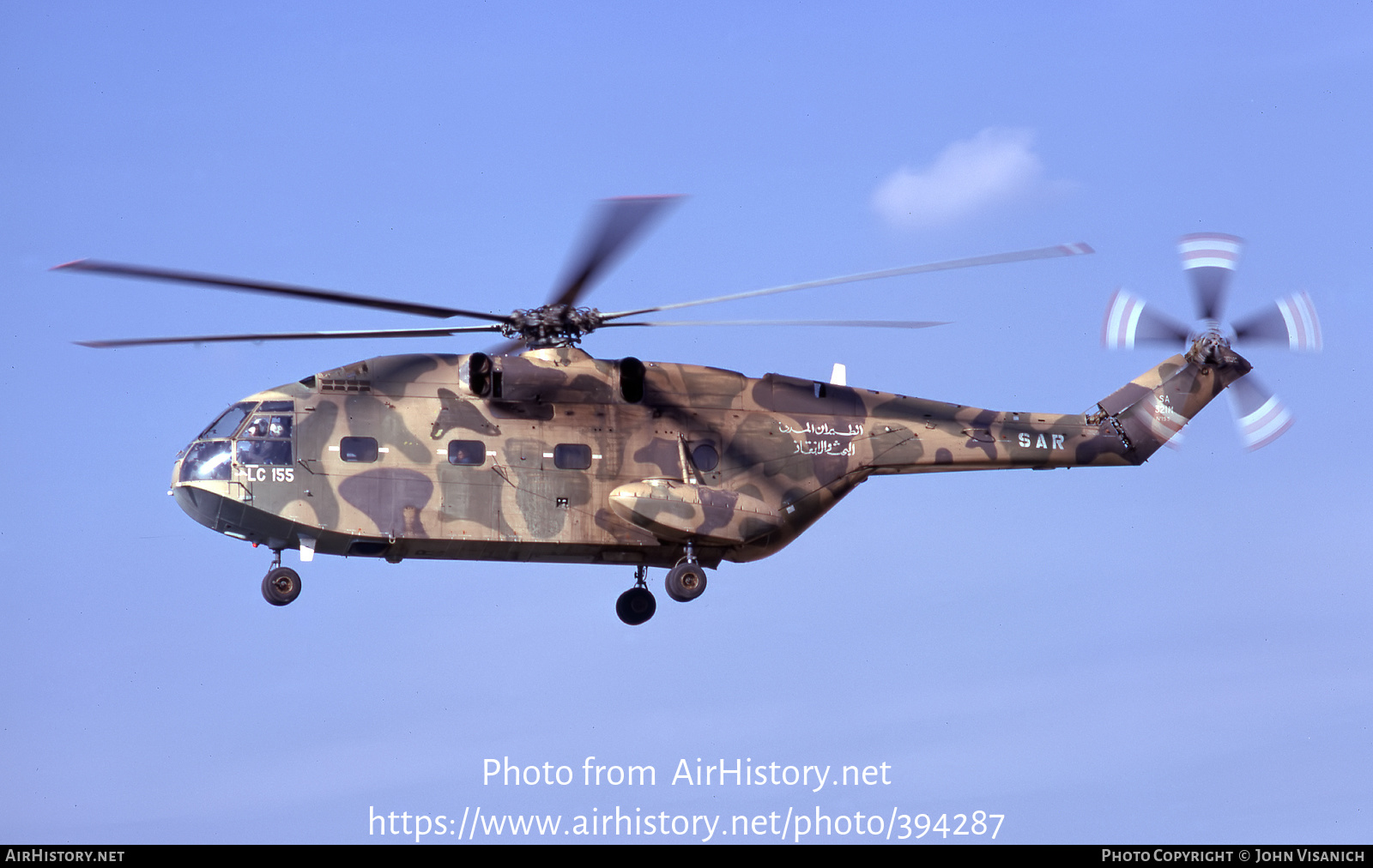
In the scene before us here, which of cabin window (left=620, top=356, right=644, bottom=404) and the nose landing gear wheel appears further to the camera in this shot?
the nose landing gear wheel

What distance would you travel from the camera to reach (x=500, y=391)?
30766 mm

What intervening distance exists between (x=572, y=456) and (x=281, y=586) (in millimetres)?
5250

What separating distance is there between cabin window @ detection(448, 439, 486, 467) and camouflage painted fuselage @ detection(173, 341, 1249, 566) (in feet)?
0.10

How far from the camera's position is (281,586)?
3016 centimetres

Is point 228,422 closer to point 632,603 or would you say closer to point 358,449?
point 358,449

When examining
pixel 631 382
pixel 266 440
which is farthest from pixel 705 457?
pixel 266 440

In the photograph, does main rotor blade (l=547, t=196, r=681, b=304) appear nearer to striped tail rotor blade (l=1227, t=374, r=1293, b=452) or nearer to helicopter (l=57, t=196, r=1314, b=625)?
helicopter (l=57, t=196, r=1314, b=625)

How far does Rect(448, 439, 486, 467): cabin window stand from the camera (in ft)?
100.0

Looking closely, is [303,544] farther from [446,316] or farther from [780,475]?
[780,475]

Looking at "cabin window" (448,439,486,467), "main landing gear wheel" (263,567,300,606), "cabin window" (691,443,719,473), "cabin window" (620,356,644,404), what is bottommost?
"main landing gear wheel" (263,567,300,606)

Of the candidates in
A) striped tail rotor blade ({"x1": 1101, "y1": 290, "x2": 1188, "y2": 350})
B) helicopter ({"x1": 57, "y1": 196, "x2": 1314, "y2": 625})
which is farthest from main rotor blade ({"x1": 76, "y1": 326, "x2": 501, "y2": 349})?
striped tail rotor blade ({"x1": 1101, "y1": 290, "x2": 1188, "y2": 350})

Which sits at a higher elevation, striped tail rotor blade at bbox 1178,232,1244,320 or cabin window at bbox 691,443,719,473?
striped tail rotor blade at bbox 1178,232,1244,320

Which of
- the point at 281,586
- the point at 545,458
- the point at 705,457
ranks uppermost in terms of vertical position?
the point at 705,457

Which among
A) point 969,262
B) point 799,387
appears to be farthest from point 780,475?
point 969,262
